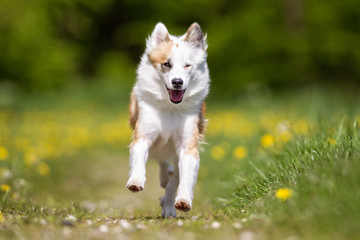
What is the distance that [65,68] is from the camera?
1917 centimetres

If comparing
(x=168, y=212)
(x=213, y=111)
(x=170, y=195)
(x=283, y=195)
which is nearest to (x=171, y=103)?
(x=170, y=195)

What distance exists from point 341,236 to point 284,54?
15.0m

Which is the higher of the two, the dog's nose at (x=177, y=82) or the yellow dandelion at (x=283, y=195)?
the dog's nose at (x=177, y=82)

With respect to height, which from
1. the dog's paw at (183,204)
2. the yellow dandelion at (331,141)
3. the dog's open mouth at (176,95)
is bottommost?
the dog's paw at (183,204)

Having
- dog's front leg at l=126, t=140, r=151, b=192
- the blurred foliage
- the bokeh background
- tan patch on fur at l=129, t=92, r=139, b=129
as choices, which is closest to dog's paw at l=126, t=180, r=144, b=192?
dog's front leg at l=126, t=140, r=151, b=192

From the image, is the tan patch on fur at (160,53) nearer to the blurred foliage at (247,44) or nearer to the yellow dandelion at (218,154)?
the yellow dandelion at (218,154)

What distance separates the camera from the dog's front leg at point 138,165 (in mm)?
4430

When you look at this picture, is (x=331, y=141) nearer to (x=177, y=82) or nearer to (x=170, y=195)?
(x=177, y=82)

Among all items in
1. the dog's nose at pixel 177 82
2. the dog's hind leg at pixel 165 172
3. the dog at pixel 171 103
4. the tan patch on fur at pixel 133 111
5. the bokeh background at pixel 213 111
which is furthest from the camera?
the dog's hind leg at pixel 165 172

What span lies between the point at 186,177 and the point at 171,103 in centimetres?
69

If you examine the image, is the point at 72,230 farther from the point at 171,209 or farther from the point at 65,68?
the point at 65,68

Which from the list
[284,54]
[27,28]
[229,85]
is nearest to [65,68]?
[27,28]

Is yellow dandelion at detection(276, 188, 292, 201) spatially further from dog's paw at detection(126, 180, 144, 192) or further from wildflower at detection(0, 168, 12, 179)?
wildflower at detection(0, 168, 12, 179)

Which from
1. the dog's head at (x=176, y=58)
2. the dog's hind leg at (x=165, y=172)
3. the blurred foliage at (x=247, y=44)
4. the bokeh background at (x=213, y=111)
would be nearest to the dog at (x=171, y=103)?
the dog's head at (x=176, y=58)
